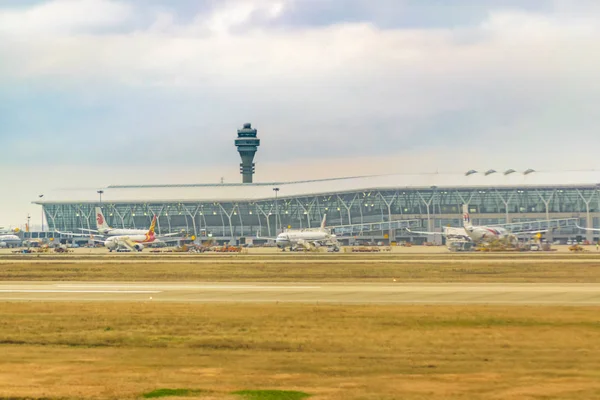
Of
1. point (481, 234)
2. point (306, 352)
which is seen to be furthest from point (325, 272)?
point (481, 234)

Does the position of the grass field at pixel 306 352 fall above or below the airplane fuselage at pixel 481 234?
below

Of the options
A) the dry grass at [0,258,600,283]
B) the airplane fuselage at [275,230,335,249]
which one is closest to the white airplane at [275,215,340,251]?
the airplane fuselage at [275,230,335,249]

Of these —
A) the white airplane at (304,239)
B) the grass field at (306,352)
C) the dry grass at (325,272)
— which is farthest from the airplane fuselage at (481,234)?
the grass field at (306,352)

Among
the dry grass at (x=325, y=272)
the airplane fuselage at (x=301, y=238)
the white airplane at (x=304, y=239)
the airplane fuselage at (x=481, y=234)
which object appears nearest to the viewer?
the dry grass at (x=325, y=272)

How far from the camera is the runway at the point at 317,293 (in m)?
59.8

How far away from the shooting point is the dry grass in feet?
271

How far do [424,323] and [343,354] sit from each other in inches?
406

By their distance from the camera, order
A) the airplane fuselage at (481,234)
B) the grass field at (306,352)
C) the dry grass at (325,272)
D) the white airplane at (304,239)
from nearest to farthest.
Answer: the grass field at (306,352)
the dry grass at (325,272)
the airplane fuselage at (481,234)
the white airplane at (304,239)

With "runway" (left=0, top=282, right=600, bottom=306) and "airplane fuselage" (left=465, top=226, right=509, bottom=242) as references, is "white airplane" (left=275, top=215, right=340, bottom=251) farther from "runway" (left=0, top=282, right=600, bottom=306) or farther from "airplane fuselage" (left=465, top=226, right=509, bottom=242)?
"runway" (left=0, top=282, right=600, bottom=306)

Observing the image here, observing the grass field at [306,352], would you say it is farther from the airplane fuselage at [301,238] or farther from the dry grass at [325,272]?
the airplane fuselage at [301,238]

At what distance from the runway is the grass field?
5.44m

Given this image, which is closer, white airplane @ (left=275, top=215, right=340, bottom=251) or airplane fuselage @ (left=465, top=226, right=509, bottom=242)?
airplane fuselage @ (left=465, top=226, right=509, bottom=242)

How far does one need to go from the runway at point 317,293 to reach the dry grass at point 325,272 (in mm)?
7374

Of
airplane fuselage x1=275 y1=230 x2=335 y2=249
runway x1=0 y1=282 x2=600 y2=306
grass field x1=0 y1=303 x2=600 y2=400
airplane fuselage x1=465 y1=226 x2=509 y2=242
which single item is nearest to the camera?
grass field x1=0 y1=303 x2=600 y2=400
